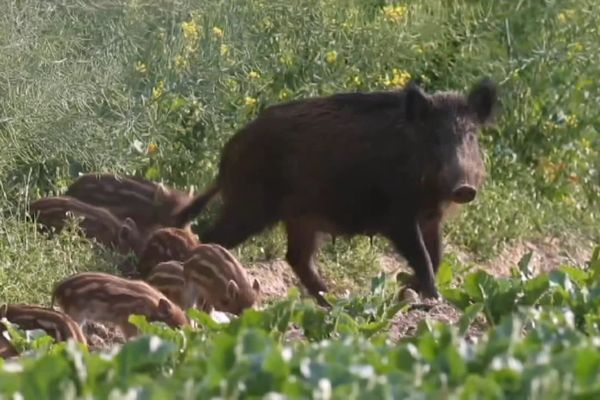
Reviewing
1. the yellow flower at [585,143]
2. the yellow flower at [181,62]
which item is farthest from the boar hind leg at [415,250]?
the yellow flower at [585,143]

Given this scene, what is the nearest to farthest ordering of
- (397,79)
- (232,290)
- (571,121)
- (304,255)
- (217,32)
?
(232,290) < (304,255) < (217,32) < (397,79) < (571,121)

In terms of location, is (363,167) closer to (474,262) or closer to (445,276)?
(445,276)

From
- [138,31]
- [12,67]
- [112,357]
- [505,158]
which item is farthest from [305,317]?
[505,158]

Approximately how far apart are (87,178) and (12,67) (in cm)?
130

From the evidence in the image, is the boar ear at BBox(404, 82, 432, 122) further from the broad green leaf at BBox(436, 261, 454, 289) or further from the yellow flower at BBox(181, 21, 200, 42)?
the yellow flower at BBox(181, 21, 200, 42)

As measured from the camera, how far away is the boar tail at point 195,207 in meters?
11.5

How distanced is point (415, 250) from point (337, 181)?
666 millimetres

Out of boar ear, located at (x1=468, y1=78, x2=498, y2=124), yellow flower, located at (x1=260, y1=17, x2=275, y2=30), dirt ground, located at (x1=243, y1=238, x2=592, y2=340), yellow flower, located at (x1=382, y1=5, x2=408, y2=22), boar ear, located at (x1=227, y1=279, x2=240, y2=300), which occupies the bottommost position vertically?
dirt ground, located at (x1=243, y1=238, x2=592, y2=340)

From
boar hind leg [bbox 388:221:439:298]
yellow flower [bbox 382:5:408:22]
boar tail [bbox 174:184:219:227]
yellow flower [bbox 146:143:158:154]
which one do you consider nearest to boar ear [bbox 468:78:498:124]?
boar hind leg [bbox 388:221:439:298]

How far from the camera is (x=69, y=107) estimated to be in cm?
1096

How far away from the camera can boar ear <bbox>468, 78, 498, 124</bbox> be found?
437 inches

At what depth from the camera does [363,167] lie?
10953mm

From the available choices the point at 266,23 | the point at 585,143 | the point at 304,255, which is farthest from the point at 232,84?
the point at 585,143

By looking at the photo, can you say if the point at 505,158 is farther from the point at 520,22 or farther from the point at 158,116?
the point at 158,116
